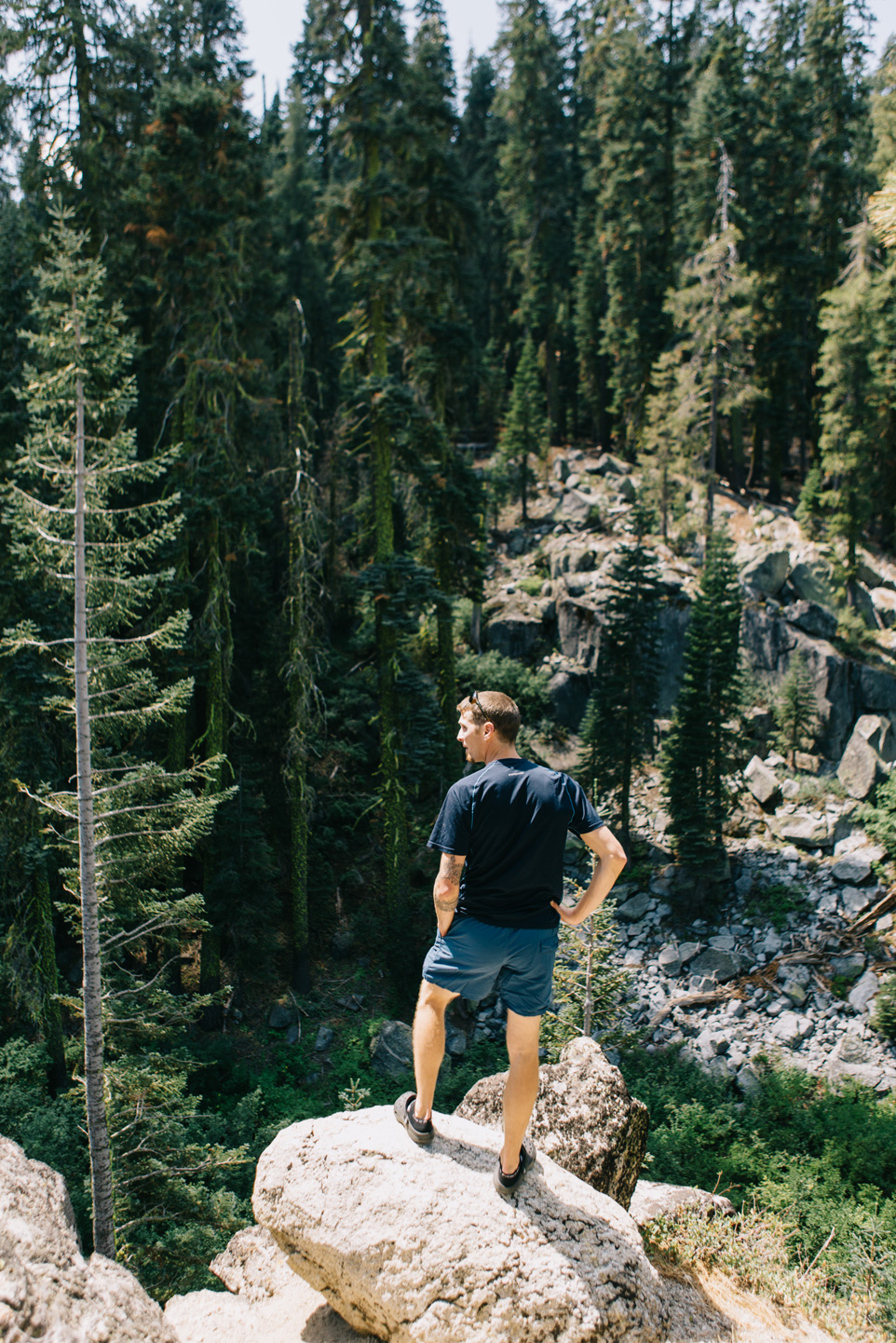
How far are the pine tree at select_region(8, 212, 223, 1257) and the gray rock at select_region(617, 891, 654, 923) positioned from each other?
14181mm

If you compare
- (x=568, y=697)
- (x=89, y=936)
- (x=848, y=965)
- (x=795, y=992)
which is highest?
(x=89, y=936)

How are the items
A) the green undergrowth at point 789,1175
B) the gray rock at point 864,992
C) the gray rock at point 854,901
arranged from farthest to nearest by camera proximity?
the gray rock at point 854,901
the gray rock at point 864,992
the green undergrowth at point 789,1175

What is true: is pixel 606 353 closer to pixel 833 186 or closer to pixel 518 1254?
pixel 833 186

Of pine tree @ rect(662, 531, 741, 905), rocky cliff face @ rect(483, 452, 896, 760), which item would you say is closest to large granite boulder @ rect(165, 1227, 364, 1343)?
pine tree @ rect(662, 531, 741, 905)

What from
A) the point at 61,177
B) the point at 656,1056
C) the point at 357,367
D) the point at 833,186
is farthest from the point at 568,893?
the point at 833,186

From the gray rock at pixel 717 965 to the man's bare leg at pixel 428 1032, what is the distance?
53.9ft

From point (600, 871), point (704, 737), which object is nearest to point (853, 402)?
point (704, 737)

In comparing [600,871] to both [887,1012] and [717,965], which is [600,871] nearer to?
[887,1012]

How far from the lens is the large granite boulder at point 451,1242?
389 centimetres

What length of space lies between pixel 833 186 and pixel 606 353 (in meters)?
12.4

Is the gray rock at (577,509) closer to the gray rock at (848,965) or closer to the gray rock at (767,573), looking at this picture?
the gray rock at (767,573)

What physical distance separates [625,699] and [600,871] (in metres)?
19.2

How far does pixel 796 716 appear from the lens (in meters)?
25.1

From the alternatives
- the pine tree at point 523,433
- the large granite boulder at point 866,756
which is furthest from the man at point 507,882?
the pine tree at point 523,433
